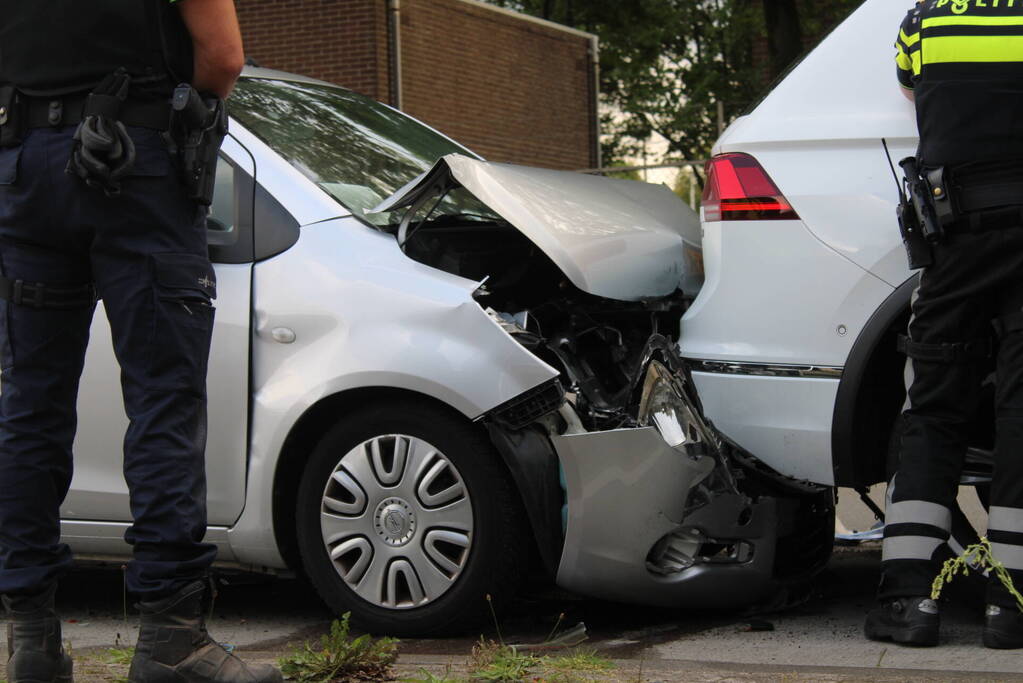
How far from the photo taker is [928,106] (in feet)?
12.4

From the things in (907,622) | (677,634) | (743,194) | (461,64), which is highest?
(461,64)

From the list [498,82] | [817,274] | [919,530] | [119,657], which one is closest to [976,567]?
[919,530]

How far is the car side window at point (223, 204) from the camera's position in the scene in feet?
14.0

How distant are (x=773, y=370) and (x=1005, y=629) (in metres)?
0.96

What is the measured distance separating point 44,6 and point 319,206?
4.41 ft

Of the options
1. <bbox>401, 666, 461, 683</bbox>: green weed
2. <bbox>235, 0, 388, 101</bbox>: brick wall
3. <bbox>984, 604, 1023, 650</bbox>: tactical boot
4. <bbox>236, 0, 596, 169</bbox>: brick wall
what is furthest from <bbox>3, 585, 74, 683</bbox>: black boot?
<bbox>235, 0, 388, 101</bbox>: brick wall

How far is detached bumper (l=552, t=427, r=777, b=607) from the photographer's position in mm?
3838

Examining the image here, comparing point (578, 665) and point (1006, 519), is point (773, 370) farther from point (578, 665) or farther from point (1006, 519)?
point (578, 665)

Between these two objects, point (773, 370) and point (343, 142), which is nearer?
point (773, 370)

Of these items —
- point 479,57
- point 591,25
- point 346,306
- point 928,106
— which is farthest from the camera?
point 591,25

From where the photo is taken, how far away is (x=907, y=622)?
12.5ft

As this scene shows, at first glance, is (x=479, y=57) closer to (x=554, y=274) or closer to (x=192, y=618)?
(x=554, y=274)

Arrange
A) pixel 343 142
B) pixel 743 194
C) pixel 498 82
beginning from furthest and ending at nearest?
pixel 498 82 < pixel 343 142 < pixel 743 194

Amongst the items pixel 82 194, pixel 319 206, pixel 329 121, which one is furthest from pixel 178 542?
pixel 329 121
